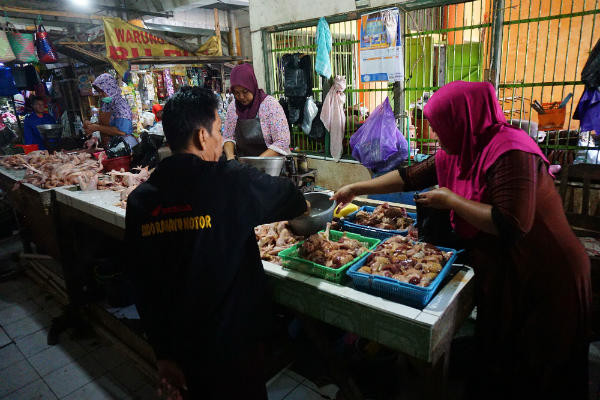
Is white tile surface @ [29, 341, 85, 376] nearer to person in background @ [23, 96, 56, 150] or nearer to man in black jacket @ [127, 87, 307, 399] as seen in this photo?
man in black jacket @ [127, 87, 307, 399]

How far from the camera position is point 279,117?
4.57 meters

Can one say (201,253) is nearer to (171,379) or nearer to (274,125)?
(171,379)

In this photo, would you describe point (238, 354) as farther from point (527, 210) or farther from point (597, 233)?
point (597, 233)

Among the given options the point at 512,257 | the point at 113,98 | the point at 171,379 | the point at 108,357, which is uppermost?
the point at 113,98

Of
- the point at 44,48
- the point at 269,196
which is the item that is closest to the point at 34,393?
the point at 269,196

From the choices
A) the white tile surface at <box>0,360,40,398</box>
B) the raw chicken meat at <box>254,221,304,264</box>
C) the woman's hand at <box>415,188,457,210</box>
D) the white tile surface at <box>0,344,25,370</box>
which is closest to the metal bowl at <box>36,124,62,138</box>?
the white tile surface at <box>0,344,25,370</box>

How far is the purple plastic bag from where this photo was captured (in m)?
4.66

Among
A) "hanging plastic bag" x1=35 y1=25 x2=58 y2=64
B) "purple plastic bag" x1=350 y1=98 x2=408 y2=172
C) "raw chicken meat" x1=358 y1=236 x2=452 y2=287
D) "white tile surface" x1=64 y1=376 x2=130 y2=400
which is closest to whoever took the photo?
"raw chicken meat" x1=358 y1=236 x2=452 y2=287

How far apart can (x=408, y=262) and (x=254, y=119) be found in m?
3.21

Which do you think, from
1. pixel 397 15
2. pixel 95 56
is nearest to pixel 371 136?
pixel 397 15

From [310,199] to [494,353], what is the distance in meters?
1.47

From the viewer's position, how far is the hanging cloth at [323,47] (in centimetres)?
523

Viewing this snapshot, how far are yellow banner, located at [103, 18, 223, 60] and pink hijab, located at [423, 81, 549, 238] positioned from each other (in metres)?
7.88

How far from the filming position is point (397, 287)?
1.72 meters
